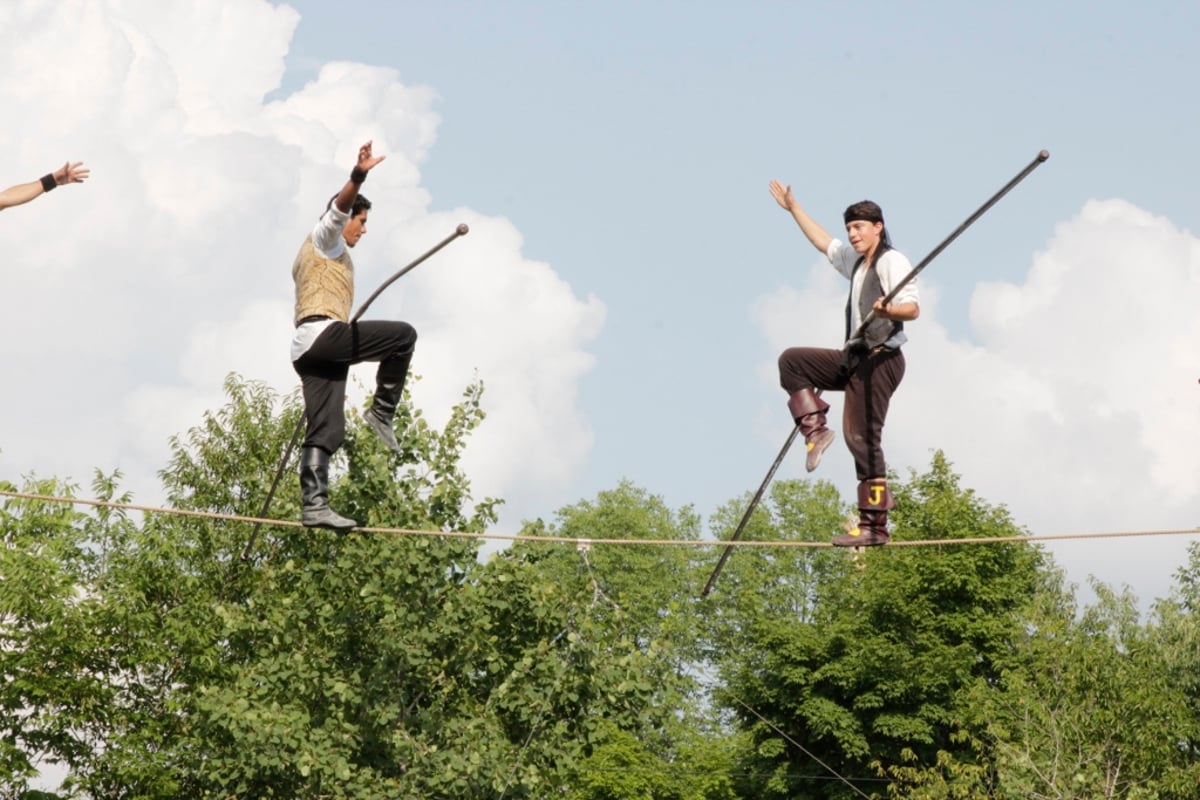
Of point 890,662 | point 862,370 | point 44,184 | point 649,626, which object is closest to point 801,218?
point 862,370

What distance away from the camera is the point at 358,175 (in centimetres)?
820

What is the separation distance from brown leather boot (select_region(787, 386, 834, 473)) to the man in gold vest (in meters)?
2.06

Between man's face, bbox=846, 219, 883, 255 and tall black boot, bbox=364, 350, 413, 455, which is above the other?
man's face, bbox=846, 219, 883, 255

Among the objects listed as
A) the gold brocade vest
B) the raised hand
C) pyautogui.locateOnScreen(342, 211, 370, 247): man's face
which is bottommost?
the gold brocade vest

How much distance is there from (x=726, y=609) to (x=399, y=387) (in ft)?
110

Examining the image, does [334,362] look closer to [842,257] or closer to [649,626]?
[842,257]

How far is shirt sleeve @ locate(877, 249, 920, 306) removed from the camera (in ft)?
27.4

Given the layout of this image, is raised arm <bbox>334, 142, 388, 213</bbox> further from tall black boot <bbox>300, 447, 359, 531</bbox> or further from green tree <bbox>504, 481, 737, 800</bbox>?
green tree <bbox>504, 481, 737, 800</bbox>

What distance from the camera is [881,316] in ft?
27.2

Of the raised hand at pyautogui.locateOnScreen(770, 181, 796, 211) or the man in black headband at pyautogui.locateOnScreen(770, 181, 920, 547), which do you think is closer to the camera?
the man in black headband at pyautogui.locateOnScreen(770, 181, 920, 547)

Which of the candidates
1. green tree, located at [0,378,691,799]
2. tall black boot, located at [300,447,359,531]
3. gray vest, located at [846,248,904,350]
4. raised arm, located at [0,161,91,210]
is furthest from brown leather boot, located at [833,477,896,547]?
green tree, located at [0,378,691,799]

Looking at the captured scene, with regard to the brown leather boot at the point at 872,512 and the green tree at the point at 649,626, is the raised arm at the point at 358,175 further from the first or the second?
the green tree at the point at 649,626

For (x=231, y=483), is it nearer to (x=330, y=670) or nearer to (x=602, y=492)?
Result: (x=330, y=670)

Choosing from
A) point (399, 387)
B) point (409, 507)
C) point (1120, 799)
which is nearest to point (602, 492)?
point (1120, 799)
